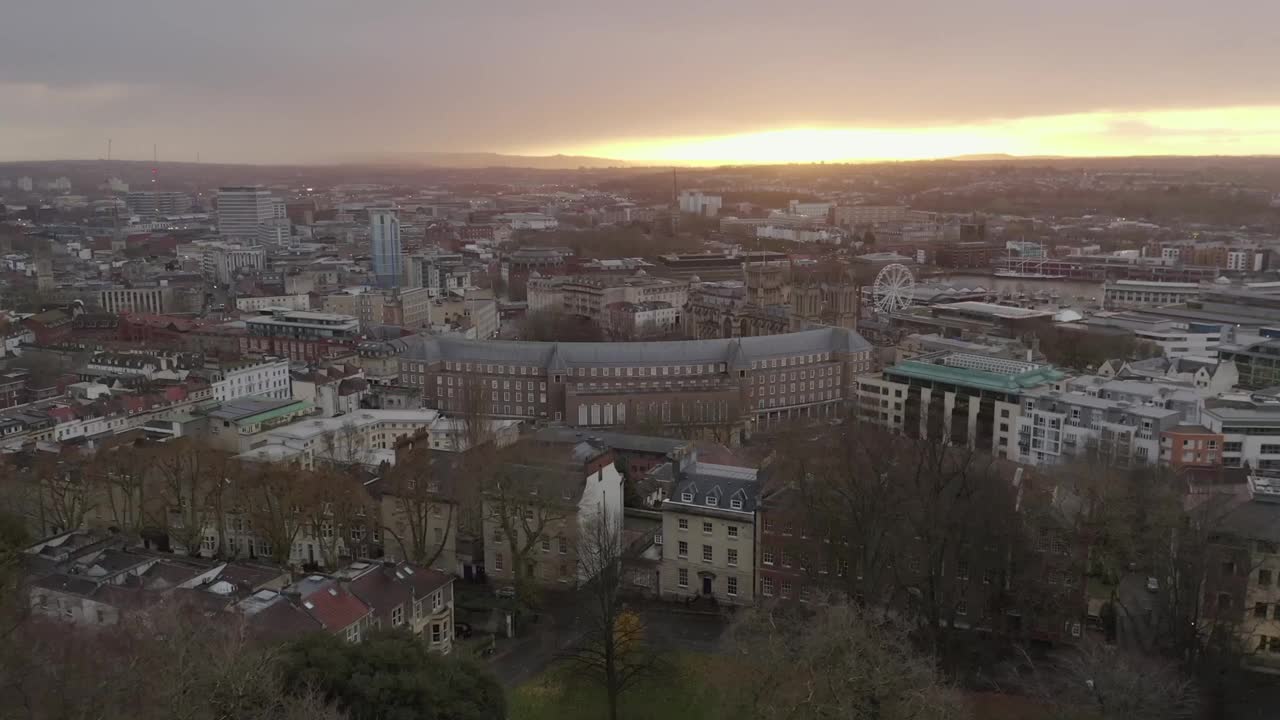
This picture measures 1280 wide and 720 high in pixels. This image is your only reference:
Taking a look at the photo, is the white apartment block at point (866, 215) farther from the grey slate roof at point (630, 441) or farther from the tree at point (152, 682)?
the tree at point (152, 682)

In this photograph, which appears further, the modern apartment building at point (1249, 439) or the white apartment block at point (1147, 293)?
the white apartment block at point (1147, 293)

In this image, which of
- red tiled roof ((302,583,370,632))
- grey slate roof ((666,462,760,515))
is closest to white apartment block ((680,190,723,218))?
grey slate roof ((666,462,760,515))

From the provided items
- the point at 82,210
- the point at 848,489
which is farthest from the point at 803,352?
the point at 82,210

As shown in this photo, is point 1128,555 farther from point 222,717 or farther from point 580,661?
point 222,717

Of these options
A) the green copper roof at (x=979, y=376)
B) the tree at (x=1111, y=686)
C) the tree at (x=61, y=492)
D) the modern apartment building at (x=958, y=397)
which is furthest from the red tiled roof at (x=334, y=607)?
the green copper roof at (x=979, y=376)

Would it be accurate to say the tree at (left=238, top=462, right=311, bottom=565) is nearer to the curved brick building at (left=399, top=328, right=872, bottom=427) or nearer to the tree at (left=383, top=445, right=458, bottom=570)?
the tree at (left=383, top=445, right=458, bottom=570)

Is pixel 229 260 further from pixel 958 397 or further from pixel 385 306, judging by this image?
pixel 958 397
